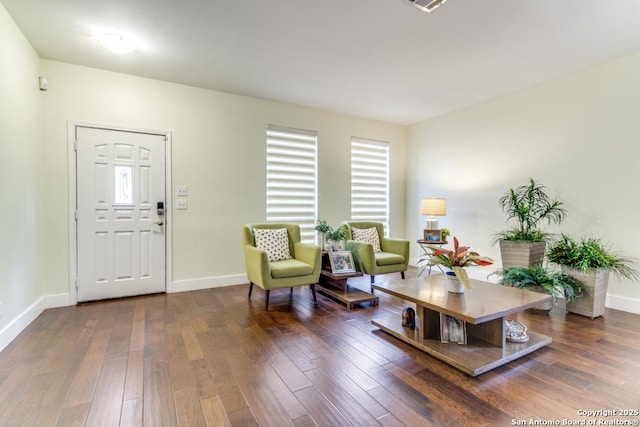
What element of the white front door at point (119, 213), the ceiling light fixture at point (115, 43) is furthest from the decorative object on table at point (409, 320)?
the ceiling light fixture at point (115, 43)

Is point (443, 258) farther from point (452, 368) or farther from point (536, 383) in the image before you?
point (536, 383)

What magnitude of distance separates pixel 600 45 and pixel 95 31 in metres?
4.60

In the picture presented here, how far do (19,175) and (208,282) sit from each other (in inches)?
85.0

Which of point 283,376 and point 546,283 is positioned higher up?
point 546,283

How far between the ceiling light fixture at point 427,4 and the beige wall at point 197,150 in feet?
8.40

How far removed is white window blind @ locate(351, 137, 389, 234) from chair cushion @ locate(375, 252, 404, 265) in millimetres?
1321

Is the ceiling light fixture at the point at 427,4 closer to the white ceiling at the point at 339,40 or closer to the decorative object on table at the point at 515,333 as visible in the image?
the white ceiling at the point at 339,40

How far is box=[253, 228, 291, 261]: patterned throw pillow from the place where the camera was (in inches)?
138

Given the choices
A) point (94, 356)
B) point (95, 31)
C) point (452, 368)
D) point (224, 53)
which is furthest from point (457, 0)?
point (94, 356)

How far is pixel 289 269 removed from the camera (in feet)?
10.4

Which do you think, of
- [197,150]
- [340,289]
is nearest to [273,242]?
[340,289]

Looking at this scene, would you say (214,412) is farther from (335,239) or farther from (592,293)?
(592,293)

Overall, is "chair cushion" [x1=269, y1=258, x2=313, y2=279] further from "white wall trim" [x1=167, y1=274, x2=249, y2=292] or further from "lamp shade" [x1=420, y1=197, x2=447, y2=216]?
"lamp shade" [x1=420, y1=197, x2=447, y2=216]

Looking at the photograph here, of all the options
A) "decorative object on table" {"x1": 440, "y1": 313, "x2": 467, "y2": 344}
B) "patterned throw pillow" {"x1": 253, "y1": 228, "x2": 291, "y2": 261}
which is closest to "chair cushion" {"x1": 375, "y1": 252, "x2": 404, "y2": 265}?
"patterned throw pillow" {"x1": 253, "y1": 228, "x2": 291, "y2": 261}
